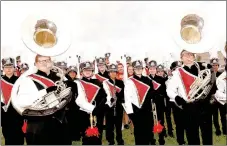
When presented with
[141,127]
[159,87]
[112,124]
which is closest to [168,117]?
[159,87]

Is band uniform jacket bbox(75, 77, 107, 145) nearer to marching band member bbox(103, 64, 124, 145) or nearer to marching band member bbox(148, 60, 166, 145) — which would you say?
marching band member bbox(103, 64, 124, 145)

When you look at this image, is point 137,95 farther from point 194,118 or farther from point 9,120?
point 9,120

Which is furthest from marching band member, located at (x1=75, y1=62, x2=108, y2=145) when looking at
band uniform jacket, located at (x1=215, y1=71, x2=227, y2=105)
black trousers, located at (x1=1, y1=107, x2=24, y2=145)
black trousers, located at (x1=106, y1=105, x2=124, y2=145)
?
band uniform jacket, located at (x1=215, y1=71, x2=227, y2=105)

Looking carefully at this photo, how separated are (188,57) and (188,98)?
2.53 ft

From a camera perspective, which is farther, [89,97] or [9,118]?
[9,118]

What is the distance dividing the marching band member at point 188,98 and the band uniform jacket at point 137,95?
39.7 inches

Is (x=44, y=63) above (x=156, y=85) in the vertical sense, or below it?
above

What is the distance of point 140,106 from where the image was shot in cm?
914

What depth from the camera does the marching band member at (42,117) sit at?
648 cm

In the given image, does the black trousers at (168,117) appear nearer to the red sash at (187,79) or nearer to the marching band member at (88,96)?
the marching band member at (88,96)

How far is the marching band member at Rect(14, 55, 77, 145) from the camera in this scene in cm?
648

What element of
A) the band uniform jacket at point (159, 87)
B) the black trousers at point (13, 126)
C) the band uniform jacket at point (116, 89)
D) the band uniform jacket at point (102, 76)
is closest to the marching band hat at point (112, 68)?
the band uniform jacket at point (102, 76)

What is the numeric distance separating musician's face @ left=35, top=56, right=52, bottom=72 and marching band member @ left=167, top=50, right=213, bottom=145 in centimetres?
260

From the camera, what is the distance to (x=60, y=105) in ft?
21.7
